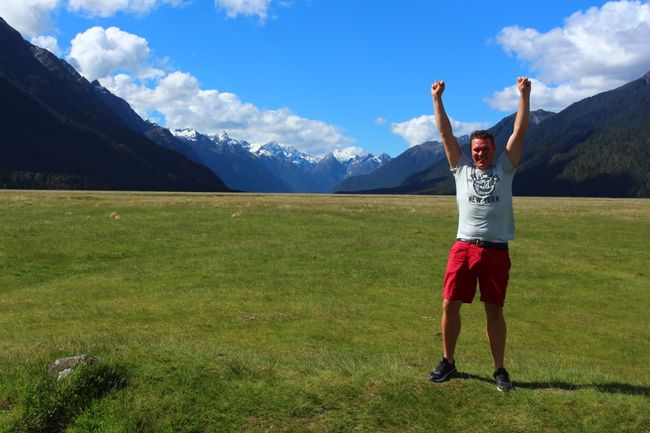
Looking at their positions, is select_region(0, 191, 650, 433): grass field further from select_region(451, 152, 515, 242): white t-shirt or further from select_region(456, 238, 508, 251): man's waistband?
select_region(451, 152, 515, 242): white t-shirt

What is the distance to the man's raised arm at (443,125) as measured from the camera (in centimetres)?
893

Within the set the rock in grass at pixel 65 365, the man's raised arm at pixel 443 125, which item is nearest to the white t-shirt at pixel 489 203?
the man's raised arm at pixel 443 125

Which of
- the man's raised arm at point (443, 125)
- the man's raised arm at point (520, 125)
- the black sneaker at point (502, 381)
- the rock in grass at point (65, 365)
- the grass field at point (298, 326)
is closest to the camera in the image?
the grass field at point (298, 326)

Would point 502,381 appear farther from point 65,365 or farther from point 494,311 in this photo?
point 65,365

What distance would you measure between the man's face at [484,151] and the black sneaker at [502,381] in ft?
10.8

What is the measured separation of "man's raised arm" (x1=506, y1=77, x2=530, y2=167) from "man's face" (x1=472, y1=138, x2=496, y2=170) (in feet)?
0.91

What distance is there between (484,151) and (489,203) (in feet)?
2.80

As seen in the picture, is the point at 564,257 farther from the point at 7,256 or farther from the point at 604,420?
the point at 7,256

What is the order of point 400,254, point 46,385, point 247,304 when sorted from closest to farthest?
point 46,385 → point 247,304 → point 400,254

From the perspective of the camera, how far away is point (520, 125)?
8.56 m

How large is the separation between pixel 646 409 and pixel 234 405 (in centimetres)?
595

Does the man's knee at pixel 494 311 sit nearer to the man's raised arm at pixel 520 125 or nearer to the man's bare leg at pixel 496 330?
the man's bare leg at pixel 496 330

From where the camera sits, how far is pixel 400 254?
3144cm

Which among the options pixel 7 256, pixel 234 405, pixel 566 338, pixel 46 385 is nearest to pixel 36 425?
pixel 46 385
